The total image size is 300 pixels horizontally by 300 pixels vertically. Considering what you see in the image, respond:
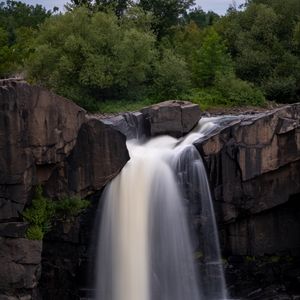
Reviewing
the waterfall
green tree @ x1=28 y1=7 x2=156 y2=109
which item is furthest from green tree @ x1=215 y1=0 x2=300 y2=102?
the waterfall

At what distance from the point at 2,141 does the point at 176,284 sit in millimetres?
6109

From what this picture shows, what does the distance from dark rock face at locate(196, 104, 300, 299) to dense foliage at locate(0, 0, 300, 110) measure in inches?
399

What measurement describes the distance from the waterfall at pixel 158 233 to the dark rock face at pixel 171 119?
1.20 m

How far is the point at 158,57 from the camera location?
28844 millimetres

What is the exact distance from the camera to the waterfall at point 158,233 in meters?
15.7

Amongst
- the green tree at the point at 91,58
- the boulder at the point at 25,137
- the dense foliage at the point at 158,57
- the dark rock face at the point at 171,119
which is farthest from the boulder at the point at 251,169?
the dense foliage at the point at 158,57

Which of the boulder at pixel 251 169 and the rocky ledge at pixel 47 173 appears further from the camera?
the boulder at pixel 251 169

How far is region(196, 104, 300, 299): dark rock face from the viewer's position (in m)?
16.0

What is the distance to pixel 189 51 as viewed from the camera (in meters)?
32.0

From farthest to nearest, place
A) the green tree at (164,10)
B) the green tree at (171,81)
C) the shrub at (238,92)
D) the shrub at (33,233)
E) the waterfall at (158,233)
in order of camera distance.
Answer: the green tree at (164,10)
the shrub at (238,92)
the green tree at (171,81)
the waterfall at (158,233)
the shrub at (33,233)

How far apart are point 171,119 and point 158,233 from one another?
11.9 ft

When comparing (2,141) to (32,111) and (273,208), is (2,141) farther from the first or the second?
(273,208)

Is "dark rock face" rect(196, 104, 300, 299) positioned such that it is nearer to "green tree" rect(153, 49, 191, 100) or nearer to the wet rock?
the wet rock

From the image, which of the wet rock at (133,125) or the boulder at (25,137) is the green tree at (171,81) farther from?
the boulder at (25,137)
